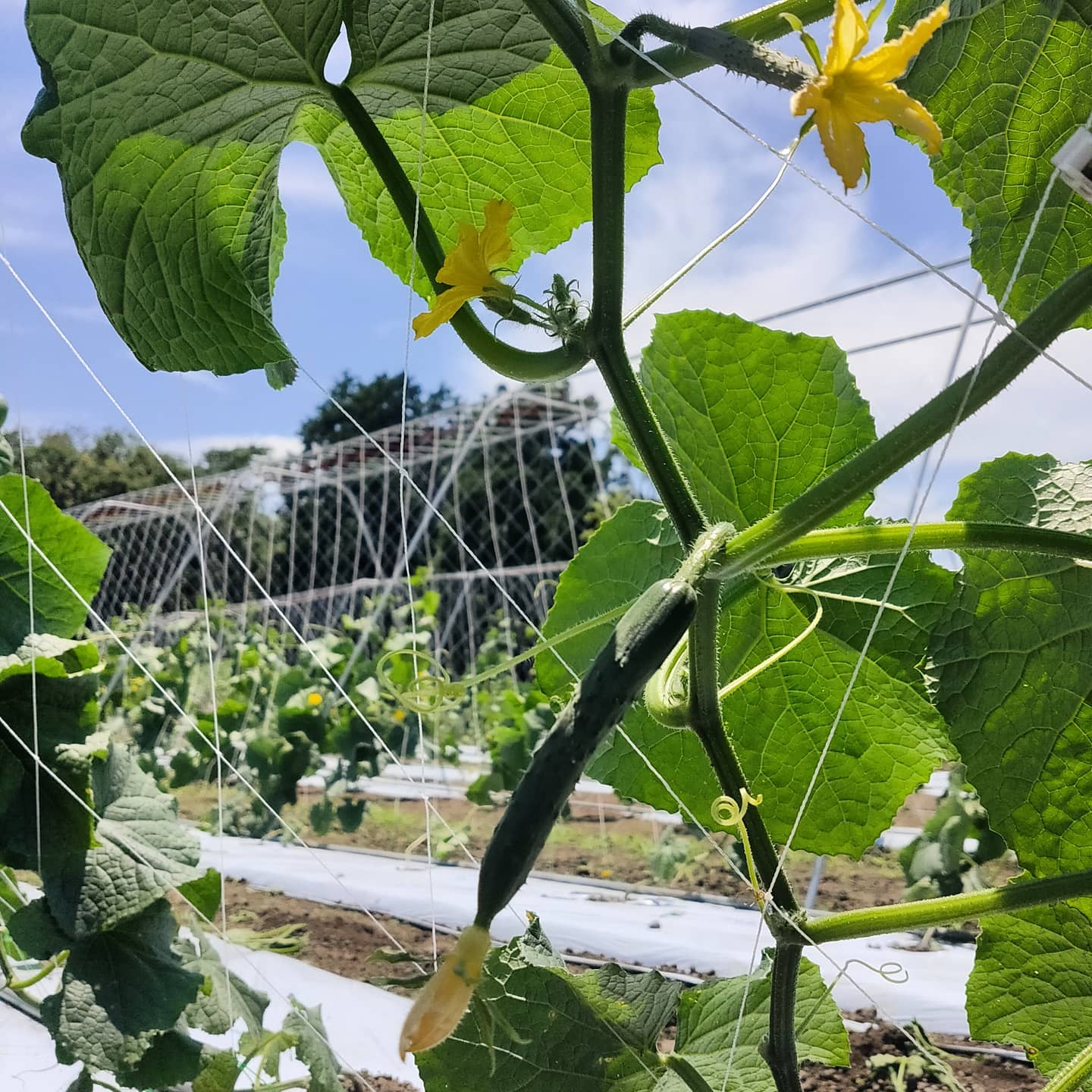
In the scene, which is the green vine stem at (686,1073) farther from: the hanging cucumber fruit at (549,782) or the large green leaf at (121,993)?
the large green leaf at (121,993)

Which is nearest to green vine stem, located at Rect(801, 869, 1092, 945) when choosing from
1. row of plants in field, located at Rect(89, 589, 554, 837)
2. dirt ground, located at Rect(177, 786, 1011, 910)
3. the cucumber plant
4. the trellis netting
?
the cucumber plant

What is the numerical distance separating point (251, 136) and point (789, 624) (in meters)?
0.53

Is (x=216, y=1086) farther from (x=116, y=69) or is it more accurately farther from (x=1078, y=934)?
(x=116, y=69)

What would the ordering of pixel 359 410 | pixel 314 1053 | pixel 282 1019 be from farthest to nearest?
pixel 359 410 → pixel 282 1019 → pixel 314 1053

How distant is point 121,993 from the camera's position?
120cm

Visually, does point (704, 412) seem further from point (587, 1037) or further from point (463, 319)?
point (587, 1037)

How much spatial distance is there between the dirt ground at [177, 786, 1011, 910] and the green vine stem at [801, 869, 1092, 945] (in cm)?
172

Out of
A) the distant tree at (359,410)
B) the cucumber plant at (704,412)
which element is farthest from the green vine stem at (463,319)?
the distant tree at (359,410)

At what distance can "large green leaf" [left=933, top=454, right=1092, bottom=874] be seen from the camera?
612 mm

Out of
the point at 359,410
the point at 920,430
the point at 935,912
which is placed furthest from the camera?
the point at 359,410

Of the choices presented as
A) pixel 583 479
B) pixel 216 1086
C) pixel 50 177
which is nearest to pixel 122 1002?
pixel 216 1086

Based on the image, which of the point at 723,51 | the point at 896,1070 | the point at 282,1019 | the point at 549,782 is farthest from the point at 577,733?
the point at 282,1019

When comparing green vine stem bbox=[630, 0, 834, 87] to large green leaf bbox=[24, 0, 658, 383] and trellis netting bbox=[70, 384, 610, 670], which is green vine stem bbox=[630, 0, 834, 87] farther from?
trellis netting bbox=[70, 384, 610, 670]

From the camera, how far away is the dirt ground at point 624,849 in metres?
3.27
